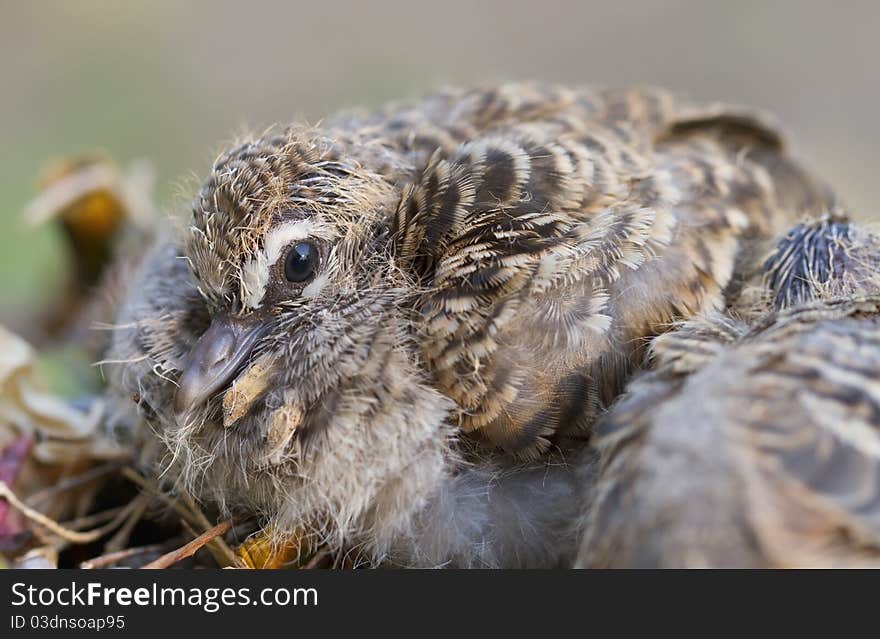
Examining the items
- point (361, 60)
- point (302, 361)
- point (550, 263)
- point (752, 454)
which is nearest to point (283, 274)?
point (302, 361)

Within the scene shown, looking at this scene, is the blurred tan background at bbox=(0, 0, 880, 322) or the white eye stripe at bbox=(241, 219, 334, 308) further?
the blurred tan background at bbox=(0, 0, 880, 322)

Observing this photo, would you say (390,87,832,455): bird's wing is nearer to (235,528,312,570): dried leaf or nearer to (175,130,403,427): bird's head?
(175,130,403,427): bird's head

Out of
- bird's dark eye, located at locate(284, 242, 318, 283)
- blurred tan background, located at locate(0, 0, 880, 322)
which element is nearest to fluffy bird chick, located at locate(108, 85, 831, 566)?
bird's dark eye, located at locate(284, 242, 318, 283)

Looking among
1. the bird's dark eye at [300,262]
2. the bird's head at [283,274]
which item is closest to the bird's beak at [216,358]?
the bird's head at [283,274]

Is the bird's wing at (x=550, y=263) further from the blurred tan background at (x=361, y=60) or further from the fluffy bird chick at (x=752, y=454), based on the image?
the blurred tan background at (x=361, y=60)

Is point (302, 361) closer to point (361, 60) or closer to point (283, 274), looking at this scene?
point (283, 274)

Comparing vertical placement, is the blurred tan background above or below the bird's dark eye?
above

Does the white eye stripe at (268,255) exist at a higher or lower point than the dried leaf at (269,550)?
higher

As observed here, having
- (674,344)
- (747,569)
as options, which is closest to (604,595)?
(747,569)
